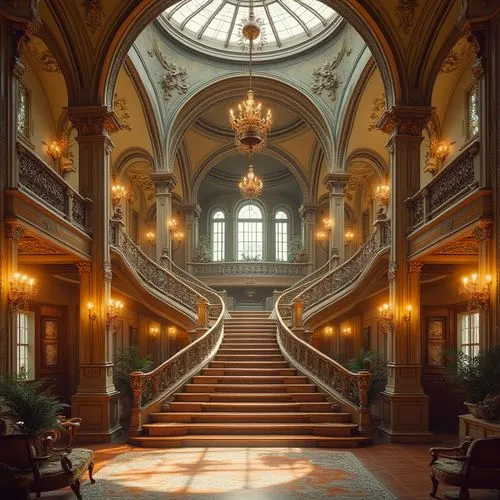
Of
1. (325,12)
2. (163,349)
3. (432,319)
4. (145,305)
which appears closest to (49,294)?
(145,305)

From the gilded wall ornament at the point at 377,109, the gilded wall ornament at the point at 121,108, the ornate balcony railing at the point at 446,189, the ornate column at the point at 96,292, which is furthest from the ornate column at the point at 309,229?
the ornate column at the point at 96,292

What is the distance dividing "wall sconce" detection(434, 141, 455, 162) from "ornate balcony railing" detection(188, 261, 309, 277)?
39.6ft

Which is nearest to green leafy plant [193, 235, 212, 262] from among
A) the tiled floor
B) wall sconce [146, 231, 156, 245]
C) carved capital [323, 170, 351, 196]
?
wall sconce [146, 231, 156, 245]

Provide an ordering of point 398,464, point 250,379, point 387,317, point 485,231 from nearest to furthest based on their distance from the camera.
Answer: point 485,231 < point 398,464 < point 387,317 < point 250,379

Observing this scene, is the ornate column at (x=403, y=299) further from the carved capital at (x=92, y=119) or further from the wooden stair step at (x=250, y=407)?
the carved capital at (x=92, y=119)

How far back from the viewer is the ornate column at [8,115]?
30.1 ft

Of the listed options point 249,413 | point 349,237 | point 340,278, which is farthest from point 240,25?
point 249,413

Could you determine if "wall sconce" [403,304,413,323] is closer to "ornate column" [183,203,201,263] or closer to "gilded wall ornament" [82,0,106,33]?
"gilded wall ornament" [82,0,106,33]

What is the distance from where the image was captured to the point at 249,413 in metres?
13.6

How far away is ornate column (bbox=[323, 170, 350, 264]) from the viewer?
880 inches

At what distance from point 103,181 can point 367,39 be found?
692 cm

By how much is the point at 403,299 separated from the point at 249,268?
1537 cm

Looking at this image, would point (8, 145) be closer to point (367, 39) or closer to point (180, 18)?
point (367, 39)

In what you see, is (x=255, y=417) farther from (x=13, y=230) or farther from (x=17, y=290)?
(x=13, y=230)
